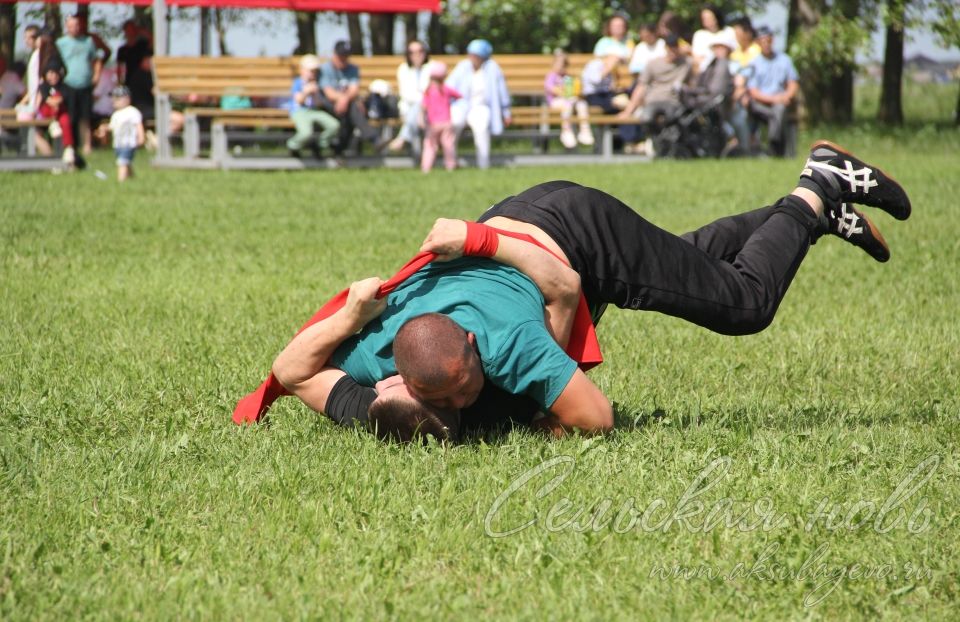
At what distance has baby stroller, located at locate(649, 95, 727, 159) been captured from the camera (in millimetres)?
20109

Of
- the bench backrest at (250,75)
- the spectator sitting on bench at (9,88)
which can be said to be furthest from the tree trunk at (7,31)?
the bench backrest at (250,75)

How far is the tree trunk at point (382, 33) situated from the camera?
100ft

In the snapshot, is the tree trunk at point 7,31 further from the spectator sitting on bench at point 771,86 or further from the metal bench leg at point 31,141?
the spectator sitting on bench at point 771,86

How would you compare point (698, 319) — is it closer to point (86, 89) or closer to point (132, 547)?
point (132, 547)

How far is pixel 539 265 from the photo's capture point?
4645mm

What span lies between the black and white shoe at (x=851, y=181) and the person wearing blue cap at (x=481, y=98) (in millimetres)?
14005

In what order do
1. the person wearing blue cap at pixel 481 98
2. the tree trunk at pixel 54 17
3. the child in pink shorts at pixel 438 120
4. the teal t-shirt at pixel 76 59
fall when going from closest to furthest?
1. the child in pink shorts at pixel 438 120
2. the person wearing blue cap at pixel 481 98
3. the teal t-shirt at pixel 76 59
4. the tree trunk at pixel 54 17

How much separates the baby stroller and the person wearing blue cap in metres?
2.48

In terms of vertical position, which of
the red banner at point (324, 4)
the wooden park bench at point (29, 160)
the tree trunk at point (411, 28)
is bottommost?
the wooden park bench at point (29, 160)

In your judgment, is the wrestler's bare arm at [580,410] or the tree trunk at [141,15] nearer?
the wrestler's bare arm at [580,410]

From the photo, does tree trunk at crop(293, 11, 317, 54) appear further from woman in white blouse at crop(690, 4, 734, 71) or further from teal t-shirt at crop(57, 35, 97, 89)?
woman in white blouse at crop(690, 4, 734, 71)

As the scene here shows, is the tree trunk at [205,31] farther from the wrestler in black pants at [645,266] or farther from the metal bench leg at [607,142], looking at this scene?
the wrestler in black pants at [645,266]

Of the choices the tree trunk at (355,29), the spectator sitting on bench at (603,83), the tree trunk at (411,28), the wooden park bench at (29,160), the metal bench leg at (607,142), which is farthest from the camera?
the tree trunk at (355,29)

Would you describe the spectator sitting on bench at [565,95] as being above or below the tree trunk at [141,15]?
below
